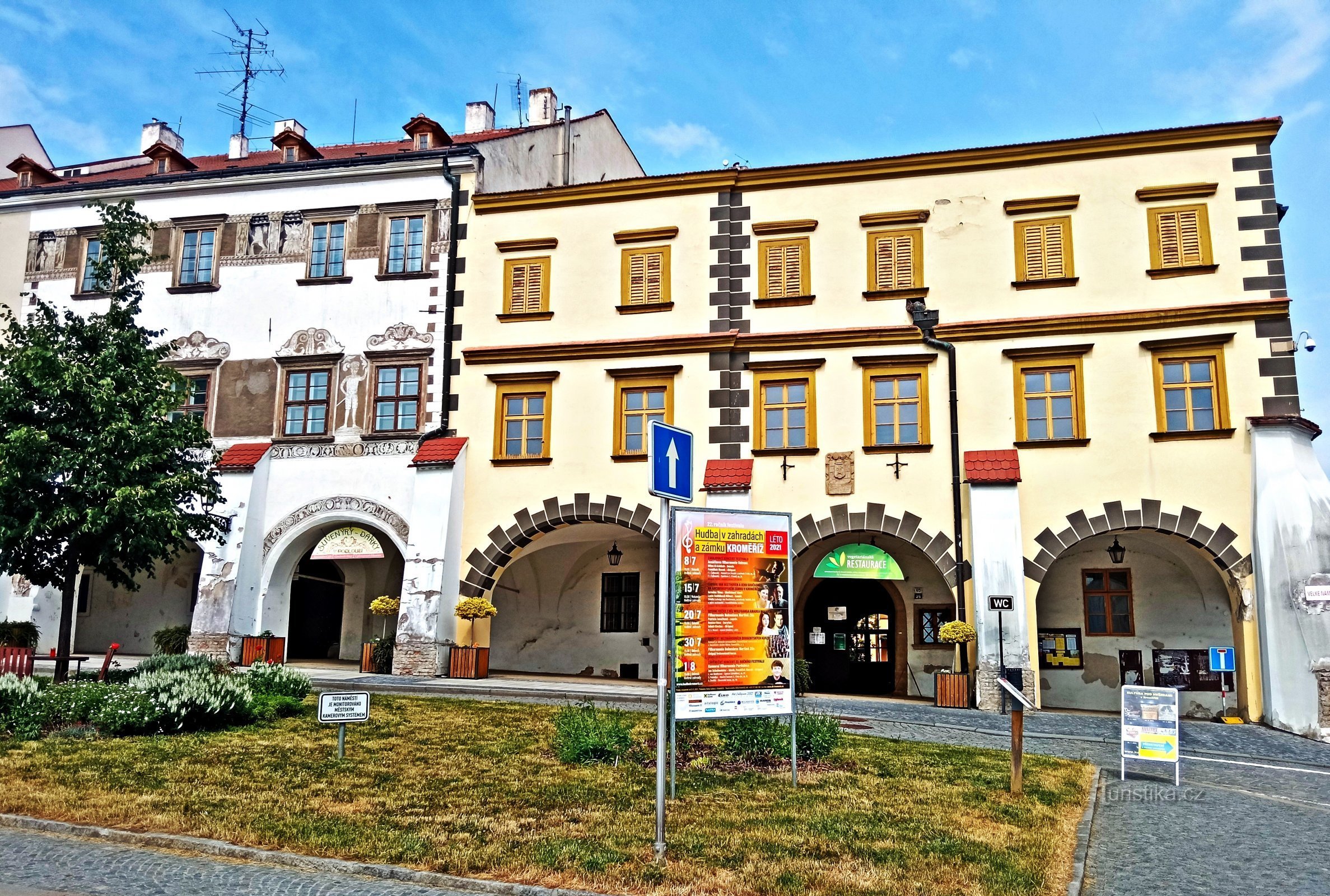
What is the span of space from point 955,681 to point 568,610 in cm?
1014

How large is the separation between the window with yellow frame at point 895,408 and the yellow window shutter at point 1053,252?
3.15 meters

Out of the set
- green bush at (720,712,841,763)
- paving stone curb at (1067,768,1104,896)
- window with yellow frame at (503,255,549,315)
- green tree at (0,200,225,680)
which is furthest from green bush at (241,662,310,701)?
window with yellow frame at (503,255,549,315)

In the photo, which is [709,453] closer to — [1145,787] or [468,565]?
[468,565]

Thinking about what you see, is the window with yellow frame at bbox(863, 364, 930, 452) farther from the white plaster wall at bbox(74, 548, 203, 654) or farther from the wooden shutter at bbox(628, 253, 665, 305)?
the white plaster wall at bbox(74, 548, 203, 654)

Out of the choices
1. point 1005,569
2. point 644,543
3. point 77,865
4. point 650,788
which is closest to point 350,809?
point 77,865

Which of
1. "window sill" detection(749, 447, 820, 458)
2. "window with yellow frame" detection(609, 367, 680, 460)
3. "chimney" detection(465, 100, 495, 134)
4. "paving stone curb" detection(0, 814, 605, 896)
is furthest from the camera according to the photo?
"chimney" detection(465, 100, 495, 134)

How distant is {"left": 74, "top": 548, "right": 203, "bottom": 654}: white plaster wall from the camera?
94.0ft

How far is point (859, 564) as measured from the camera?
22312 millimetres

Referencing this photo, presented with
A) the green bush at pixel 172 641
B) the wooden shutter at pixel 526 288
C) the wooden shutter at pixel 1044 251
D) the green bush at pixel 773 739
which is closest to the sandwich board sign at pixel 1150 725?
the green bush at pixel 773 739

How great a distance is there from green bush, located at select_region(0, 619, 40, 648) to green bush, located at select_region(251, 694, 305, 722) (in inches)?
487

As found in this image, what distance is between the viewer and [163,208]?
2762cm

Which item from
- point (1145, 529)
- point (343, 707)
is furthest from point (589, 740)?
point (1145, 529)

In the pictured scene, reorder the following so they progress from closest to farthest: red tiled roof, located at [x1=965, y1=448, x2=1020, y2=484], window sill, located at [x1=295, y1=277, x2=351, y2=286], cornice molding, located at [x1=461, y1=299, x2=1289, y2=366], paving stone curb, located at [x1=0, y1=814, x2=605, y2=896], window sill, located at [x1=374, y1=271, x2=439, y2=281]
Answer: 1. paving stone curb, located at [x1=0, y1=814, x2=605, y2=896]
2. red tiled roof, located at [x1=965, y1=448, x2=1020, y2=484]
3. cornice molding, located at [x1=461, y1=299, x2=1289, y2=366]
4. window sill, located at [x1=374, y1=271, x2=439, y2=281]
5. window sill, located at [x1=295, y1=277, x2=351, y2=286]

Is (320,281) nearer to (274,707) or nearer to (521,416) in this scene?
(521,416)
